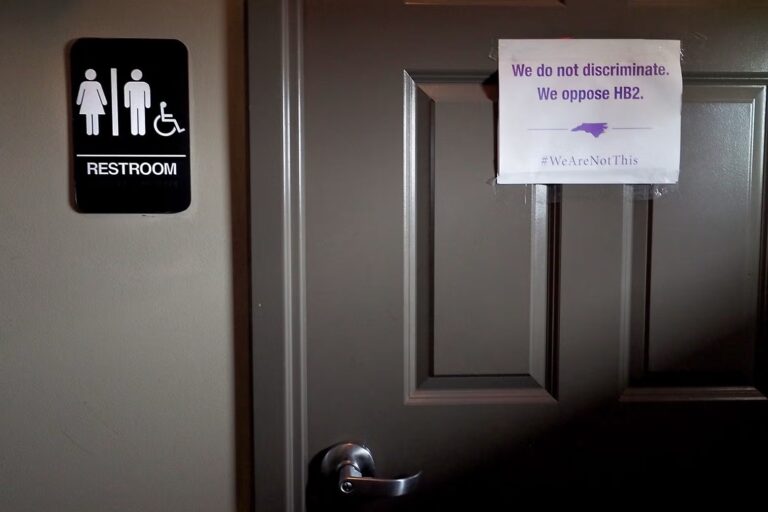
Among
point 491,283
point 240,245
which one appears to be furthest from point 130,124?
point 491,283

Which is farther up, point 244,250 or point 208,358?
point 244,250

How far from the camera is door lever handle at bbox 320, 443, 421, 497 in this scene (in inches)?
31.5

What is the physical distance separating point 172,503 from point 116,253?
405 millimetres

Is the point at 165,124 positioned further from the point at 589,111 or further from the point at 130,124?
the point at 589,111

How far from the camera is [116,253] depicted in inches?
30.8

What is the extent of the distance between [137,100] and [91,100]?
67 millimetres

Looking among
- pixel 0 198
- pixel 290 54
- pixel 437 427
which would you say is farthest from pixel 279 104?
pixel 437 427

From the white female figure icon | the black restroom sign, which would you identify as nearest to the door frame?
the black restroom sign

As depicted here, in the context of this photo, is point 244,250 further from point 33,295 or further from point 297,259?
point 33,295

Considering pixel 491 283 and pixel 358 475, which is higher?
pixel 491 283

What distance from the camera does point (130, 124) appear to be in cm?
76

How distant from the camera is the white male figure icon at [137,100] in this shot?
0.76 metres

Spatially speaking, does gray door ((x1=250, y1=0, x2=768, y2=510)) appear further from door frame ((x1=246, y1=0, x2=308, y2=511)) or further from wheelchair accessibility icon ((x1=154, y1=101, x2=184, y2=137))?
wheelchair accessibility icon ((x1=154, y1=101, x2=184, y2=137))

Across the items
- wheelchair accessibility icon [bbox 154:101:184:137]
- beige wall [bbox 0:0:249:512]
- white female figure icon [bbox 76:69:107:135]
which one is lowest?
beige wall [bbox 0:0:249:512]
